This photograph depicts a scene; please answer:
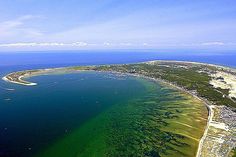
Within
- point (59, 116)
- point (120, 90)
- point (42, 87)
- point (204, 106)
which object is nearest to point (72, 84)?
point (42, 87)

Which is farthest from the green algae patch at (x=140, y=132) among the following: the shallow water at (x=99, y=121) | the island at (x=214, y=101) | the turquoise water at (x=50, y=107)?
the turquoise water at (x=50, y=107)

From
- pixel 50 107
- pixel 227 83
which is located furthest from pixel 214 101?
pixel 50 107

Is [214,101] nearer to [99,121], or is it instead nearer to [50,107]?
[99,121]

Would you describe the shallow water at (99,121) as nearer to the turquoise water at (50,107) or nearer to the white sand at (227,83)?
the turquoise water at (50,107)

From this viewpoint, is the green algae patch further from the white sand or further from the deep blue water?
the white sand

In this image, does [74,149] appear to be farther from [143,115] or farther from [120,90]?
[120,90]

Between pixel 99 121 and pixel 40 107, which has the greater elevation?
pixel 40 107
